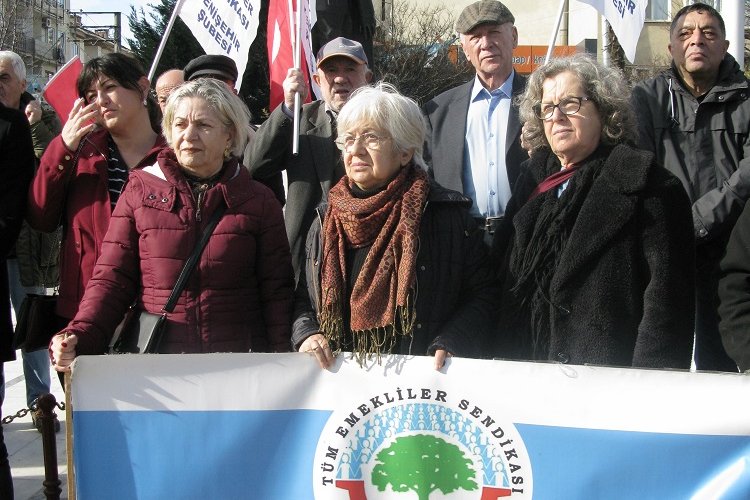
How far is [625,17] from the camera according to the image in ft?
19.1

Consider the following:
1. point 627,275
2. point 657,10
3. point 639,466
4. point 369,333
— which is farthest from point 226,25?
point 657,10

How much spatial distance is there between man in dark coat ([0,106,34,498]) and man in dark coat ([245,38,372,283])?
3.33 ft

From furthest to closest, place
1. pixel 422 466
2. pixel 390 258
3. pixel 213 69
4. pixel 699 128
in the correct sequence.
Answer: pixel 213 69 < pixel 699 128 < pixel 390 258 < pixel 422 466

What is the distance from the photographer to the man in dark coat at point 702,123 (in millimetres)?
4250

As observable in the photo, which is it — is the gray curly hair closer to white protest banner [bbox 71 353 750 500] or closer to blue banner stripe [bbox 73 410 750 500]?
white protest banner [bbox 71 353 750 500]

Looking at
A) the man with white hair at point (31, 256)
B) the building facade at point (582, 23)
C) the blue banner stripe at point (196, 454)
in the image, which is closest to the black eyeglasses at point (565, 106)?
the blue banner stripe at point (196, 454)

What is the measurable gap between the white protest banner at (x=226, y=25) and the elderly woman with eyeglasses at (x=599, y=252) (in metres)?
3.07

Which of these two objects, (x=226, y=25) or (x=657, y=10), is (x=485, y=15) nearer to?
(x=226, y=25)

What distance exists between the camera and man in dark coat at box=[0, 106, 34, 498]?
3.80 metres

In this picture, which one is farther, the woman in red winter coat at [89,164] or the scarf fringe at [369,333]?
the woman in red winter coat at [89,164]

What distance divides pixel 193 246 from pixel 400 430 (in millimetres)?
977

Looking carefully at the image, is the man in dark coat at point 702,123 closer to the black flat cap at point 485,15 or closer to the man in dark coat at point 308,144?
the black flat cap at point 485,15

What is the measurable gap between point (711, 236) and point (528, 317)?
3.91 feet

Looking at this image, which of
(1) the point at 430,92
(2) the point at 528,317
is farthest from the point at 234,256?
(1) the point at 430,92
